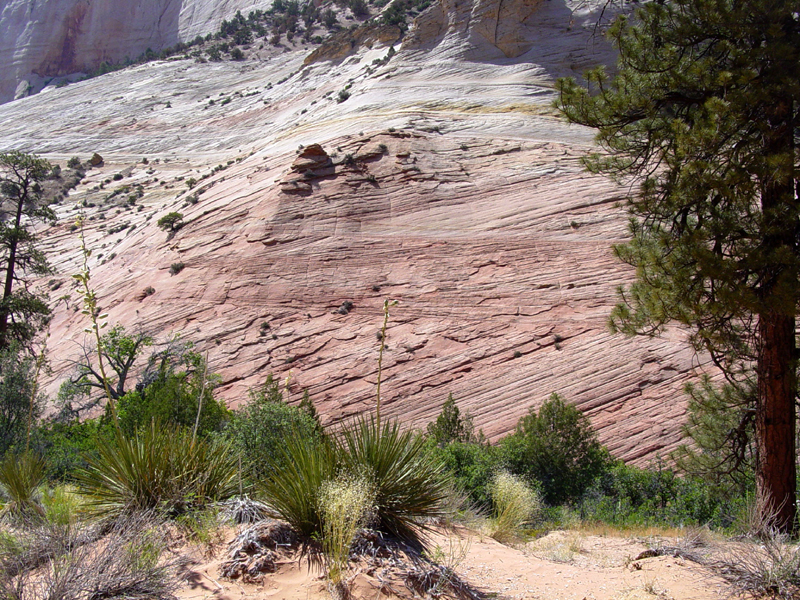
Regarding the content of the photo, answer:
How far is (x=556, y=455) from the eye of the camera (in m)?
Answer: 12.6

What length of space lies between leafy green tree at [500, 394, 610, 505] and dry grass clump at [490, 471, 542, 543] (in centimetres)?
338

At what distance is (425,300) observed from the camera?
781 inches

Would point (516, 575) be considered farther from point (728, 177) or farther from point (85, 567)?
point (728, 177)

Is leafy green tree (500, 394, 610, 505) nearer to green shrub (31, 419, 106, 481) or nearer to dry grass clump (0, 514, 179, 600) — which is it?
green shrub (31, 419, 106, 481)

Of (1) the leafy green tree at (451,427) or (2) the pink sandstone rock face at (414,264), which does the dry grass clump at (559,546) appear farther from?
(2) the pink sandstone rock face at (414,264)

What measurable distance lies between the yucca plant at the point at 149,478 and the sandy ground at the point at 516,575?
0.56 m

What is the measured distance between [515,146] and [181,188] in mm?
21474

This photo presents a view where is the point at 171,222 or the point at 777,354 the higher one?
the point at 171,222

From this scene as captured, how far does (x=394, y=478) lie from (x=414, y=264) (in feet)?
54.6

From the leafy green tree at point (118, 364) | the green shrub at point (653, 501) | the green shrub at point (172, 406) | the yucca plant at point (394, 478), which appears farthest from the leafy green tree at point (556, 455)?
the leafy green tree at point (118, 364)

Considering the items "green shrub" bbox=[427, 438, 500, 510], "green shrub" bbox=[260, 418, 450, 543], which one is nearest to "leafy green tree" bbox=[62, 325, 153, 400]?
"green shrub" bbox=[427, 438, 500, 510]

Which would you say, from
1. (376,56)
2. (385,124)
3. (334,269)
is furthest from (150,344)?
(376,56)

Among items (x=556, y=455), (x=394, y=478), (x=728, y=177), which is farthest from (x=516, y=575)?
(x=556, y=455)

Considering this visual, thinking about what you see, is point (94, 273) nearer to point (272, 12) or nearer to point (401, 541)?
point (401, 541)
